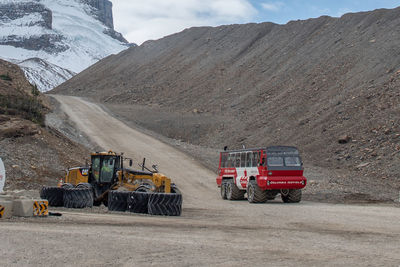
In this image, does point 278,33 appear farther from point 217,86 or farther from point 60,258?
point 60,258

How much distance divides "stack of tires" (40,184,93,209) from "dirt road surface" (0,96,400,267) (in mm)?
650

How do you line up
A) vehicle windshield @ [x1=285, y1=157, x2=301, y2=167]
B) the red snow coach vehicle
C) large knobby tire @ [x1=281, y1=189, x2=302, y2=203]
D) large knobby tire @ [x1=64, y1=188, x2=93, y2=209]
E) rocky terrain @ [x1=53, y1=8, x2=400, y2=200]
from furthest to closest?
1. rocky terrain @ [x1=53, y1=8, x2=400, y2=200]
2. large knobby tire @ [x1=281, y1=189, x2=302, y2=203]
3. vehicle windshield @ [x1=285, y1=157, x2=301, y2=167]
4. the red snow coach vehicle
5. large knobby tire @ [x1=64, y1=188, x2=93, y2=209]

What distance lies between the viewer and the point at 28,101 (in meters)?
37.8

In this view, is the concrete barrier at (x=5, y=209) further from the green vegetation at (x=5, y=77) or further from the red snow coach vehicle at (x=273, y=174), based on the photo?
the green vegetation at (x=5, y=77)

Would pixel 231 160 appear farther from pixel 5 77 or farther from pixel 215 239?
pixel 5 77

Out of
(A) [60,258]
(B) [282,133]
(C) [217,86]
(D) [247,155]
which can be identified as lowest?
(A) [60,258]

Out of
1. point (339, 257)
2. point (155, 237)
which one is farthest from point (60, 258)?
point (339, 257)

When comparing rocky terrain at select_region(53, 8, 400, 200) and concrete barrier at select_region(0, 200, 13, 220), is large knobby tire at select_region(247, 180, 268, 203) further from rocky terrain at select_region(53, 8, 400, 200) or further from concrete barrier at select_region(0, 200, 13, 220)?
concrete barrier at select_region(0, 200, 13, 220)

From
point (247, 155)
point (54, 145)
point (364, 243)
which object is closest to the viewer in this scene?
point (364, 243)

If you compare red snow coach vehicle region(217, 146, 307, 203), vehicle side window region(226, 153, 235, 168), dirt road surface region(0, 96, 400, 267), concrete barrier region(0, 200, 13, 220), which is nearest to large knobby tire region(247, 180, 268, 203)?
red snow coach vehicle region(217, 146, 307, 203)

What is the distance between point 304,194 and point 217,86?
39123mm

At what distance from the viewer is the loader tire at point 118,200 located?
18188mm

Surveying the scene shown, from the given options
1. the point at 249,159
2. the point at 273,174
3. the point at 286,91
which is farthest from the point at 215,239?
the point at 286,91

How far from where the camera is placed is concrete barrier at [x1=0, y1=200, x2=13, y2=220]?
1416 cm
